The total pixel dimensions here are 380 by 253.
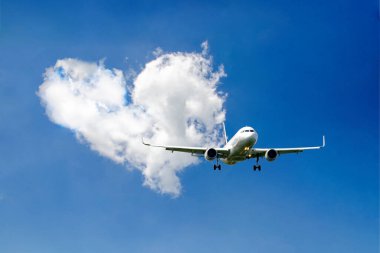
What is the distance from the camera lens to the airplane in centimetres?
6338

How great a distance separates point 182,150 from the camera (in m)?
Answer: 72.3

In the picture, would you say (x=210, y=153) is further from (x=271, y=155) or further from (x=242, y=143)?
(x=271, y=155)

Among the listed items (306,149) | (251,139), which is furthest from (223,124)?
(251,139)

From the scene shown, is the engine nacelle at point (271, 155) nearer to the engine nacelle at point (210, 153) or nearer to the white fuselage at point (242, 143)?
the white fuselage at point (242, 143)

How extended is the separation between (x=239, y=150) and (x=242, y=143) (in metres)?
2.39

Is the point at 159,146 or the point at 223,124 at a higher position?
the point at 223,124

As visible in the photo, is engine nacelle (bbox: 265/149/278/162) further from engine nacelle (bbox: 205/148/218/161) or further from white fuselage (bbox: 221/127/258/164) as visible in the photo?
engine nacelle (bbox: 205/148/218/161)

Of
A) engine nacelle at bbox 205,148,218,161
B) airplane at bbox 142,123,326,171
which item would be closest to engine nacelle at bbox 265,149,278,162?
airplane at bbox 142,123,326,171

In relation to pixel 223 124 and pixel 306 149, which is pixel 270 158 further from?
pixel 223 124

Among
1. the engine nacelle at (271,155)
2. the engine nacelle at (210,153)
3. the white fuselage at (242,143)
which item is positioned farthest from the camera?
the engine nacelle at (271,155)

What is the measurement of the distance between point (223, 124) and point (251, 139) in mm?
28917

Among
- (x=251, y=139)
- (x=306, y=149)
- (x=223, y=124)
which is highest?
(x=223, y=124)

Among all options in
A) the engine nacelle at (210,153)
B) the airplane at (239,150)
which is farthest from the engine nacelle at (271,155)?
the engine nacelle at (210,153)

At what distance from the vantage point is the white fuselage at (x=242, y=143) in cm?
6291
